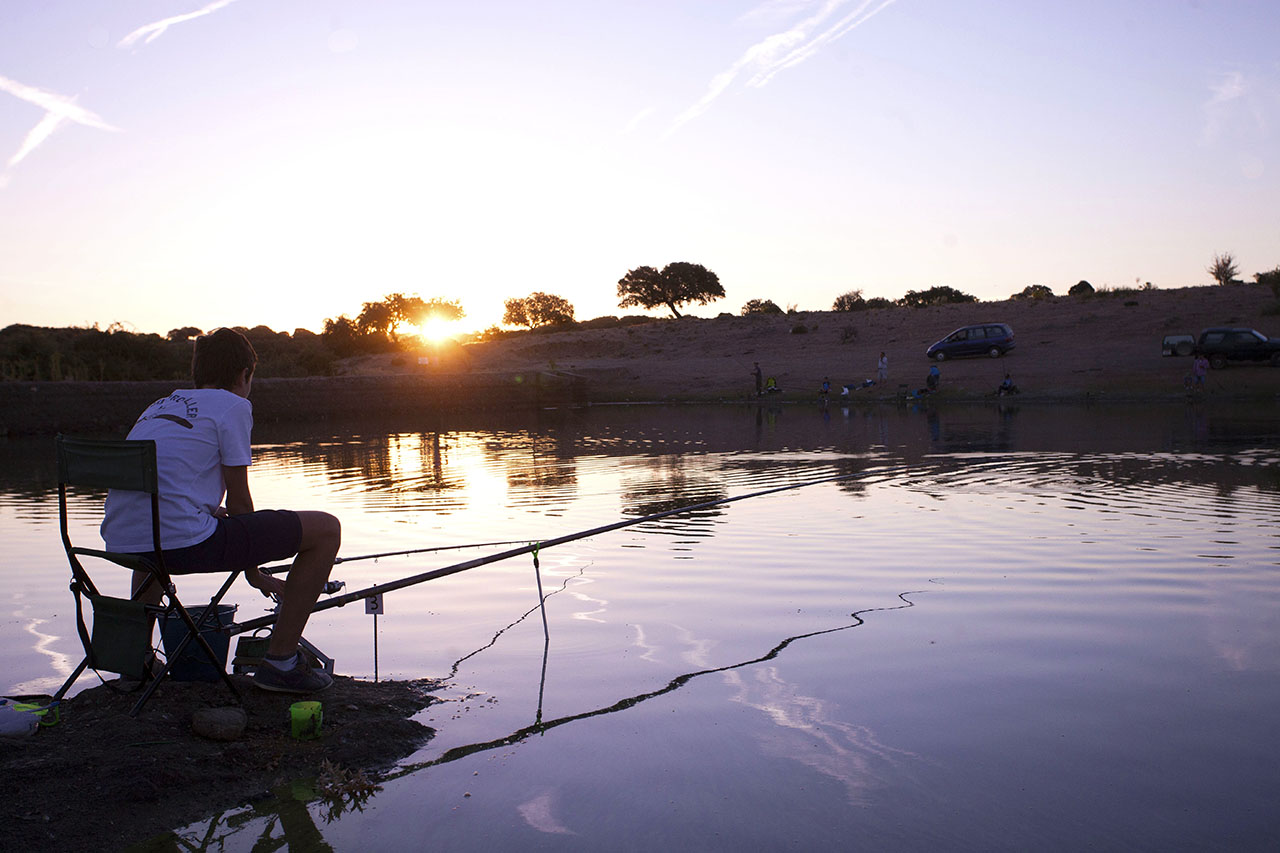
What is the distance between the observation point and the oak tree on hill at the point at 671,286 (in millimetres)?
A: 80688

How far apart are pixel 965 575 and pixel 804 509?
345cm

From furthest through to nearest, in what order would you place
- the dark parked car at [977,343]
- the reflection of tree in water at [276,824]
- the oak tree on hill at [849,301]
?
the oak tree on hill at [849,301] < the dark parked car at [977,343] < the reflection of tree in water at [276,824]

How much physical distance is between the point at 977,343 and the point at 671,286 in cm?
4084

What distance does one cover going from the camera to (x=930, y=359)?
43312 mm

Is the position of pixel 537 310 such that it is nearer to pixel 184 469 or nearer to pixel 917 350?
pixel 917 350

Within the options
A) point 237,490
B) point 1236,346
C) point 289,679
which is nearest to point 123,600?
point 237,490

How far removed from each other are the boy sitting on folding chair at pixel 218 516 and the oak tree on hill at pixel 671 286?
3061 inches

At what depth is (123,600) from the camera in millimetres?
3604

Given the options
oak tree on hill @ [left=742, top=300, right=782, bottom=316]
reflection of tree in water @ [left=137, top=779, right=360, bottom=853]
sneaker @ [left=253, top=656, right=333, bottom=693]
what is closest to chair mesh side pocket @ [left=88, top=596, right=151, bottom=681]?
sneaker @ [left=253, top=656, right=333, bottom=693]

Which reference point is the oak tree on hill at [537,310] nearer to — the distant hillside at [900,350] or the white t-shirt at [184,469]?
the distant hillside at [900,350]

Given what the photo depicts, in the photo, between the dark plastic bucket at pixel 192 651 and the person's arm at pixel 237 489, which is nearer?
the person's arm at pixel 237 489

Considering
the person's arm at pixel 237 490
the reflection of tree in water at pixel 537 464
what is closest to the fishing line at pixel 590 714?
the person's arm at pixel 237 490

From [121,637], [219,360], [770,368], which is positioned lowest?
[121,637]

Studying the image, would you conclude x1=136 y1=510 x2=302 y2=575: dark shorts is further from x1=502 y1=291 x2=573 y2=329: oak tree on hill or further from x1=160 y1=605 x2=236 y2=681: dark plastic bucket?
x1=502 y1=291 x2=573 y2=329: oak tree on hill
